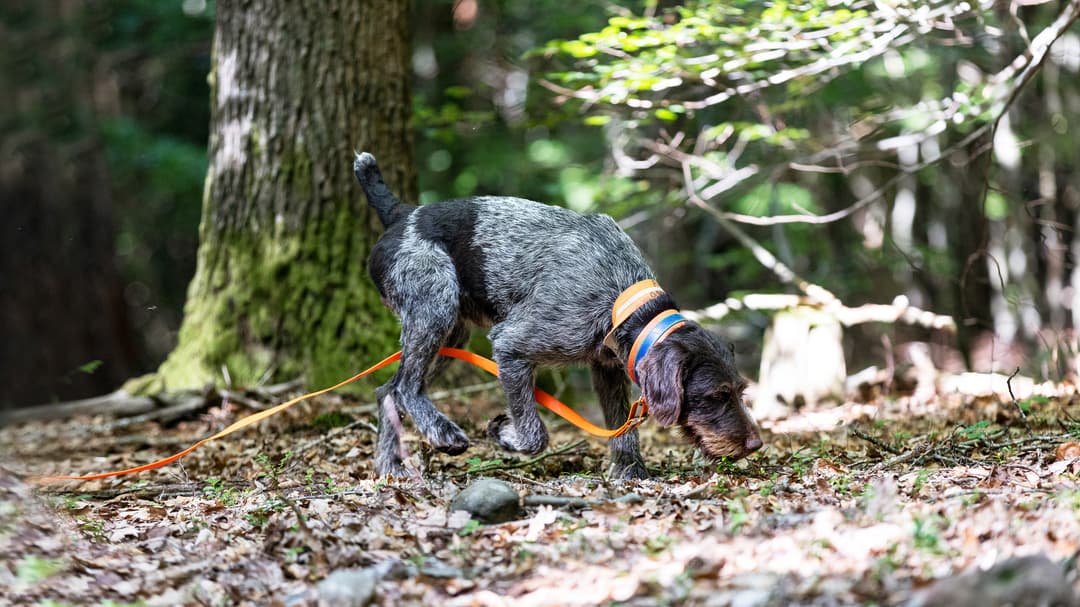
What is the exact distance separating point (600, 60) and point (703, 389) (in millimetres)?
5816

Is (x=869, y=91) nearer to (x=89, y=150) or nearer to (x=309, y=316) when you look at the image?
(x=309, y=316)

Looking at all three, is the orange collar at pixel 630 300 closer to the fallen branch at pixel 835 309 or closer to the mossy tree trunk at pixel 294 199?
the mossy tree trunk at pixel 294 199

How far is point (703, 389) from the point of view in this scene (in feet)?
18.1

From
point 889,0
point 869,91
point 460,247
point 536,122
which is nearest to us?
point 460,247

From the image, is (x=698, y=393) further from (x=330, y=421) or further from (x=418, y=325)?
(x=330, y=421)

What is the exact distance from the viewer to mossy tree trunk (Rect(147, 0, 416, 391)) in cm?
827

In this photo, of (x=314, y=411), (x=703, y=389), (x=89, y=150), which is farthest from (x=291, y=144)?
(x=89, y=150)

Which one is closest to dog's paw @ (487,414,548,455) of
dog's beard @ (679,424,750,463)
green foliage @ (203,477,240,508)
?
dog's beard @ (679,424,750,463)

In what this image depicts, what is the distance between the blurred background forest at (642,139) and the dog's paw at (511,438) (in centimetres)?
319

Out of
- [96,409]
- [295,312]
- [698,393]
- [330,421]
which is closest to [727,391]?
[698,393]

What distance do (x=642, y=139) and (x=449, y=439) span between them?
196 inches

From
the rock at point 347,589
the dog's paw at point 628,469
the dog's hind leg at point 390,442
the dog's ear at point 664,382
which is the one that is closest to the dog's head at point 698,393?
the dog's ear at point 664,382

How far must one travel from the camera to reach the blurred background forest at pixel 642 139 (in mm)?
8109

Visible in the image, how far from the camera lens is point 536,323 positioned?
5973 mm
